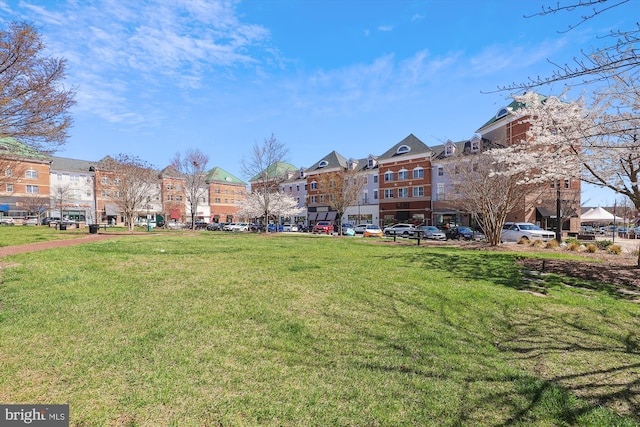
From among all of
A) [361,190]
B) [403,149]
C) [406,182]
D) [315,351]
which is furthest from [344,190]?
[315,351]

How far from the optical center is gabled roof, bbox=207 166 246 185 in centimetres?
7250

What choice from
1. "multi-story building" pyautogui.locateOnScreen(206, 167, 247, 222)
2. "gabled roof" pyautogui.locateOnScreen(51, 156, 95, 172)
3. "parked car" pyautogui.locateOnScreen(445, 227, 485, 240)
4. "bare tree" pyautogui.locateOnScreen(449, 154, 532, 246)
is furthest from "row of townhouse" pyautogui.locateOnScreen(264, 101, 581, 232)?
"gabled roof" pyautogui.locateOnScreen(51, 156, 95, 172)

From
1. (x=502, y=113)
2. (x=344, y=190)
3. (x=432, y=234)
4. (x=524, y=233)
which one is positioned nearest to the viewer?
(x=524, y=233)

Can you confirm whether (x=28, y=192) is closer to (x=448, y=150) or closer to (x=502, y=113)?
(x=448, y=150)

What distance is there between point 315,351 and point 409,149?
4574cm

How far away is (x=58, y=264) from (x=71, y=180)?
58963mm

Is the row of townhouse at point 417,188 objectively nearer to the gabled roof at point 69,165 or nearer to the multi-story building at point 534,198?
the multi-story building at point 534,198

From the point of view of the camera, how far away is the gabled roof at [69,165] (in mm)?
54000

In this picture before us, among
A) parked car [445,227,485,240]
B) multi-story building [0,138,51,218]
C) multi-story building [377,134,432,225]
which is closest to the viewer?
parked car [445,227,485,240]

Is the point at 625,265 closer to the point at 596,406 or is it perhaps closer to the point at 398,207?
the point at 596,406

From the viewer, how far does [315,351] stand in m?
4.21

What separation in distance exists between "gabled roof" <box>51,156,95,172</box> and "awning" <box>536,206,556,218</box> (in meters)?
68.4

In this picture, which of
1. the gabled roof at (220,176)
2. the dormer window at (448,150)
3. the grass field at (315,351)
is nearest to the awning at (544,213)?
the dormer window at (448,150)

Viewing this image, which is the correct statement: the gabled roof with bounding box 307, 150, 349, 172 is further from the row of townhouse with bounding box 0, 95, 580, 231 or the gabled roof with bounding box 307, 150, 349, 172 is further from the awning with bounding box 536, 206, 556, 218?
the awning with bounding box 536, 206, 556, 218
